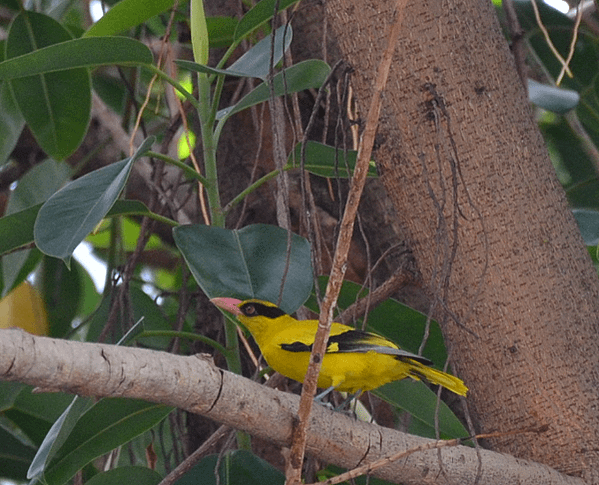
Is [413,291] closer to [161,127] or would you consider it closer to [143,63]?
[143,63]

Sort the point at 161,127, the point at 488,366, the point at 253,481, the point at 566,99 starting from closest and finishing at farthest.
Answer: the point at 488,366 < the point at 253,481 < the point at 566,99 < the point at 161,127

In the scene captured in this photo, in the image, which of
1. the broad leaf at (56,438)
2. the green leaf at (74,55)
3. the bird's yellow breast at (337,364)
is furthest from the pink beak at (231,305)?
the green leaf at (74,55)

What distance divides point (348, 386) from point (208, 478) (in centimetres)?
38

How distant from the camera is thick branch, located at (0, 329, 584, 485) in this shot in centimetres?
→ 95

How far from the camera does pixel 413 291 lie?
96.7 inches

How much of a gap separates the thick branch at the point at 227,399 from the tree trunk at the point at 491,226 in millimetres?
123

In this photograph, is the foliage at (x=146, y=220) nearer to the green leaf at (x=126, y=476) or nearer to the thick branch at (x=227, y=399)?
the green leaf at (x=126, y=476)

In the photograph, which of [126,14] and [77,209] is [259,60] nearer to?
[126,14]

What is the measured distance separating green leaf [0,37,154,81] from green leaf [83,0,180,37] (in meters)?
0.25

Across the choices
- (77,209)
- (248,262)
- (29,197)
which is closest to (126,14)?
(77,209)

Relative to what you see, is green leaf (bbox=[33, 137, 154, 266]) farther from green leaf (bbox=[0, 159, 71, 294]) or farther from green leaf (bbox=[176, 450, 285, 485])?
green leaf (bbox=[0, 159, 71, 294])

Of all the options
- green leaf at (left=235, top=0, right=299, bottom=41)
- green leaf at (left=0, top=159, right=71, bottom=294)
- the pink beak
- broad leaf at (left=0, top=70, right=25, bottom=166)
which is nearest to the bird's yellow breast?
the pink beak

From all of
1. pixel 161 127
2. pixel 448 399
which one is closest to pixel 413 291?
pixel 448 399

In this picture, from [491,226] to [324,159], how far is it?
0.48m
